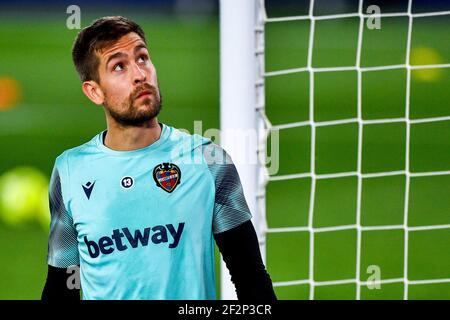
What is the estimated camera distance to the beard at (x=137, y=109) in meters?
1.72

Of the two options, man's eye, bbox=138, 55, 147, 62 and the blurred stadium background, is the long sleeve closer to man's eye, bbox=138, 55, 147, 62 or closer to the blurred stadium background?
man's eye, bbox=138, 55, 147, 62

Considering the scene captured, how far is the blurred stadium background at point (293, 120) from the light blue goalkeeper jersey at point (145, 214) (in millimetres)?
406

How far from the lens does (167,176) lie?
5.81 feet

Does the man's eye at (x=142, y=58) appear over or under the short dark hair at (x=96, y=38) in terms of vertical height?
under

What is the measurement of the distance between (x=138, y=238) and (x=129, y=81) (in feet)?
1.11

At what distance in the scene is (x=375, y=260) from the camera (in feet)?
11.1

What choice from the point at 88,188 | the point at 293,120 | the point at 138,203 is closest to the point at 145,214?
the point at 138,203

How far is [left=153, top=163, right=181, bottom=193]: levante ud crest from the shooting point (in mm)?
1764

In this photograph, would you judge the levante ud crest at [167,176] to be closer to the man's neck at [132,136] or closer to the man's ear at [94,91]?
the man's neck at [132,136]

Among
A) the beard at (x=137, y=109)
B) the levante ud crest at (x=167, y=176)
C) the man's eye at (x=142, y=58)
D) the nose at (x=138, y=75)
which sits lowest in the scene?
the levante ud crest at (x=167, y=176)

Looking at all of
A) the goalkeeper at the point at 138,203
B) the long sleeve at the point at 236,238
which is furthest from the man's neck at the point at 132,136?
the long sleeve at the point at 236,238

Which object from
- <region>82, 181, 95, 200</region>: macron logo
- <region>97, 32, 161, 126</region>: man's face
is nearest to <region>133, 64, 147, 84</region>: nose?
<region>97, 32, 161, 126</region>: man's face

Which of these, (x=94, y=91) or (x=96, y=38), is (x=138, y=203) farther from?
(x=96, y=38)

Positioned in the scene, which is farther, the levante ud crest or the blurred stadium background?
the blurred stadium background
